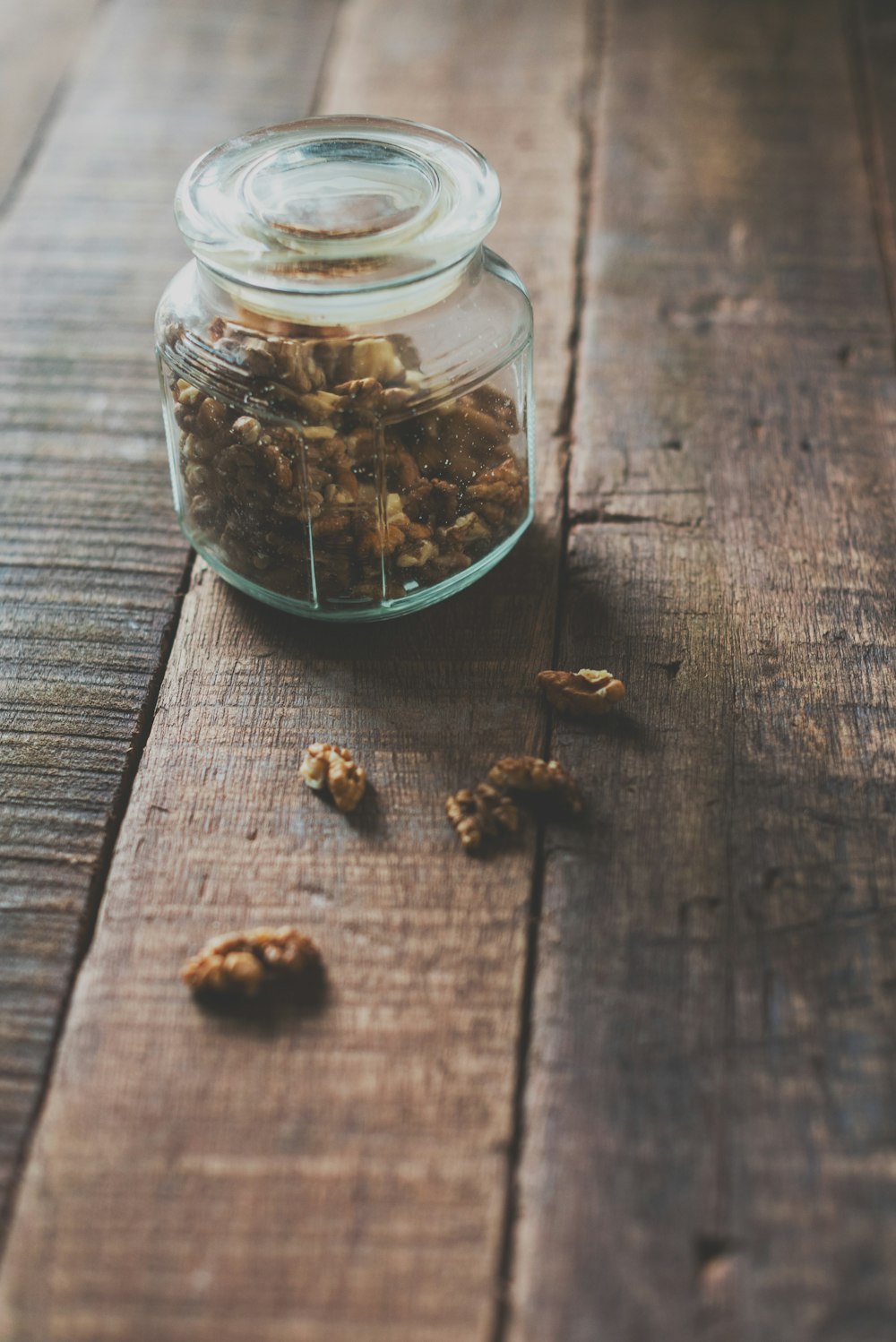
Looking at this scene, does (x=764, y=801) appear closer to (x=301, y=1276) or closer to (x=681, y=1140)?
(x=681, y=1140)

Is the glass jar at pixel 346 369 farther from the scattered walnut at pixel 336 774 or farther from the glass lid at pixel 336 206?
the scattered walnut at pixel 336 774


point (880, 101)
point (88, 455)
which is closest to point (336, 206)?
point (88, 455)

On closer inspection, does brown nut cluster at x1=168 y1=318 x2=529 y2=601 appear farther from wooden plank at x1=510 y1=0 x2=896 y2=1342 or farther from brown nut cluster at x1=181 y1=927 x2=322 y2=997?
brown nut cluster at x1=181 y1=927 x2=322 y2=997

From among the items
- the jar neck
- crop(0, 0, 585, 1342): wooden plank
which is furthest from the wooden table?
the jar neck

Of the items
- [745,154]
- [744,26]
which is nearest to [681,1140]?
[745,154]

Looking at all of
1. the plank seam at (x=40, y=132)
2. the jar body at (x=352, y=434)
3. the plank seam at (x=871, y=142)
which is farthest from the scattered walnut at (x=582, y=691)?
the plank seam at (x=40, y=132)

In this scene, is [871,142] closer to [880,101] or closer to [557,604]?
[880,101]
